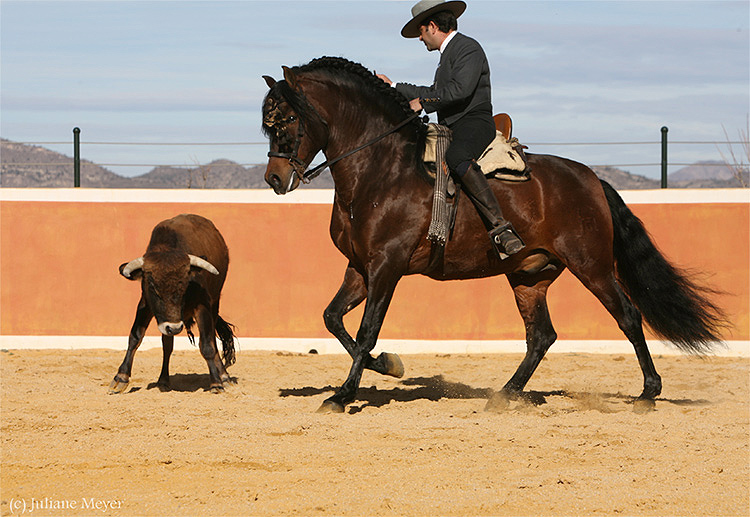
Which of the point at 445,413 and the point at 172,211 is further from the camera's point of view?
the point at 172,211

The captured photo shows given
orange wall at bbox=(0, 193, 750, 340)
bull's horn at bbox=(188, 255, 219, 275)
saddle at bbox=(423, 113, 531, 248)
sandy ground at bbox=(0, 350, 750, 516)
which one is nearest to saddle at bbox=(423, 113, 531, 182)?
saddle at bbox=(423, 113, 531, 248)

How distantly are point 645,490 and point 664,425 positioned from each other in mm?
1819

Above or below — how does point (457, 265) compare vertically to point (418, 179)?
below

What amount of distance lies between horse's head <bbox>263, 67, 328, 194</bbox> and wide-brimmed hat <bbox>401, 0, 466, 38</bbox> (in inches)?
43.3

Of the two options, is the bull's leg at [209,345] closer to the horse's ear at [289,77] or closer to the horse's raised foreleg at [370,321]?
the horse's raised foreleg at [370,321]

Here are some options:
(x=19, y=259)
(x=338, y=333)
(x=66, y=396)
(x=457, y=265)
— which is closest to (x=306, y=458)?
(x=338, y=333)

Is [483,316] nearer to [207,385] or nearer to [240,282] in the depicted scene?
[240,282]

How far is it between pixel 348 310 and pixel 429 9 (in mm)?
2474

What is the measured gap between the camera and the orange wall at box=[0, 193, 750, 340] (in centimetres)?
1255

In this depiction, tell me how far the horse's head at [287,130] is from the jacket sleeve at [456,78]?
1.00 m

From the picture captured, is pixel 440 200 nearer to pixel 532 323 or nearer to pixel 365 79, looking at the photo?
pixel 365 79

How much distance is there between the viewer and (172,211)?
1298 centimetres

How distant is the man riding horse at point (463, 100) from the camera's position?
7203mm

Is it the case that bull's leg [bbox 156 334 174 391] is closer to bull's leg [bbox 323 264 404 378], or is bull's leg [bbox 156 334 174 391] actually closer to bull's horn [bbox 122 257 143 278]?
bull's horn [bbox 122 257 143 278]
